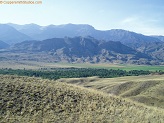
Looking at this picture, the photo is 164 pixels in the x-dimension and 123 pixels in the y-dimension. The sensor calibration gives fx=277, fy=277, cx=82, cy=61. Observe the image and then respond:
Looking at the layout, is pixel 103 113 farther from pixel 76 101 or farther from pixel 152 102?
pixel 152 102

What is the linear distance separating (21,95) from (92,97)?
28.9 feet

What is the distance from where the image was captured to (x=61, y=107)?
30.2m

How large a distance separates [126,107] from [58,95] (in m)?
8.32

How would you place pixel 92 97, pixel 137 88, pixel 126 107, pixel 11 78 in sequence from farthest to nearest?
1. pixel 137 88
2. pixel 11 78
3. pixel 92 97
4. pixel 126 107

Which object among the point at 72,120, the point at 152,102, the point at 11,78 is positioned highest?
the point at 11,78

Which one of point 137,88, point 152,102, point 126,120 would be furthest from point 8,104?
point 137,88

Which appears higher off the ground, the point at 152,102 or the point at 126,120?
the point at 126,120

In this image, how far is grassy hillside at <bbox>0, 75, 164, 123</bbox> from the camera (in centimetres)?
2700

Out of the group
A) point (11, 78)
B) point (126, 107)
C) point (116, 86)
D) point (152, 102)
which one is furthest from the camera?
point (116, 86)

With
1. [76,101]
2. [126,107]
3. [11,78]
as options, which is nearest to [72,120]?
[76,101]

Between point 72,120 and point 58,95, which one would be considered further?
point 58,95

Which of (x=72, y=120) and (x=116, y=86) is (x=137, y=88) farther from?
(x=72, y=120)

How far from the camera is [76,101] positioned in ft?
107

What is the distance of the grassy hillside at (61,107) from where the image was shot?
27.0 m
